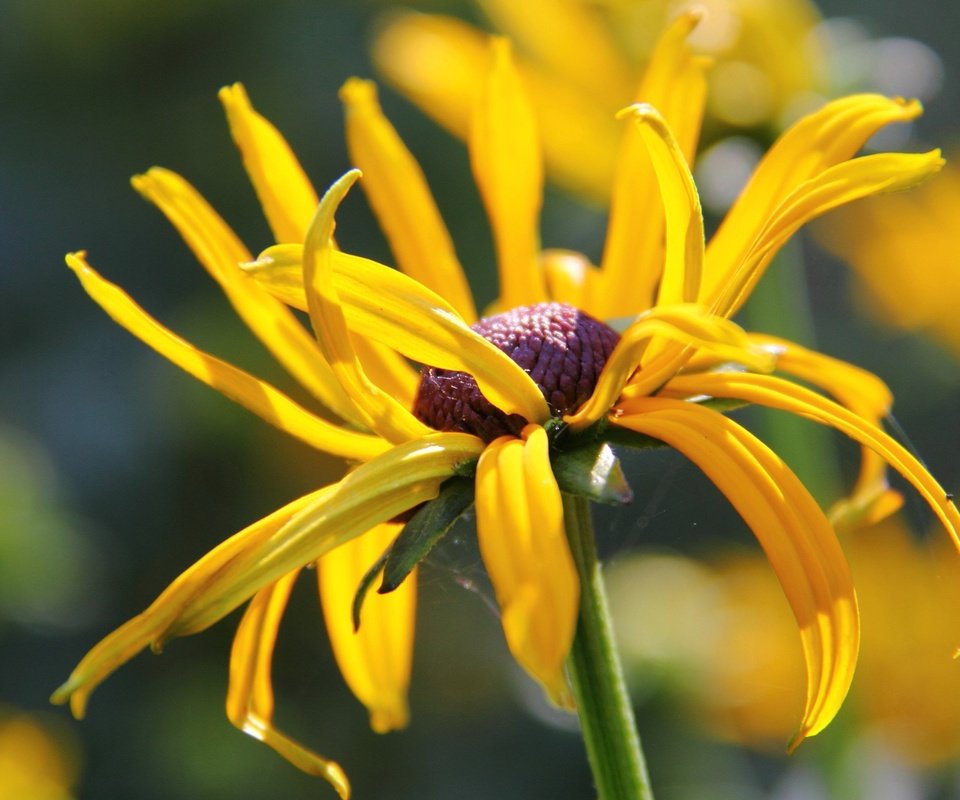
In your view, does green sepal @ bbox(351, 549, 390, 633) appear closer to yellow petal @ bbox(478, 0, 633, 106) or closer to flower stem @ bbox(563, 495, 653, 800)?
flower stem @ bbox(563, 495, 653, 800)

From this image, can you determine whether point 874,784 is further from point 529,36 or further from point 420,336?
point 529,36

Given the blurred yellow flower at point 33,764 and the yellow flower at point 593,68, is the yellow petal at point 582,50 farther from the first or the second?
the blurred yellow flower at point 33,764

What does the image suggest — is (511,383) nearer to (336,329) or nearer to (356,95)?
(336,329)

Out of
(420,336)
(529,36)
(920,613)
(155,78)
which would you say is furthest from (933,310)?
(155,78)

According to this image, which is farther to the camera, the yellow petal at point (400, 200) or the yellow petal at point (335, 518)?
the yellow petal at point (400, 200)

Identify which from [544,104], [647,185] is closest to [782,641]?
[544,104]

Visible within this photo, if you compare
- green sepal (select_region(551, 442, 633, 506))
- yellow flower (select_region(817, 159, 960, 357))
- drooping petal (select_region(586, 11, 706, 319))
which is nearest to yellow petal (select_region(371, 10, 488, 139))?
yellow flower (select_region(817, 159, 960, 357))

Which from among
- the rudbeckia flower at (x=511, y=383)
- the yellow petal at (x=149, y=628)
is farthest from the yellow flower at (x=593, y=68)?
the yellow petal at (x=149, y=628)
